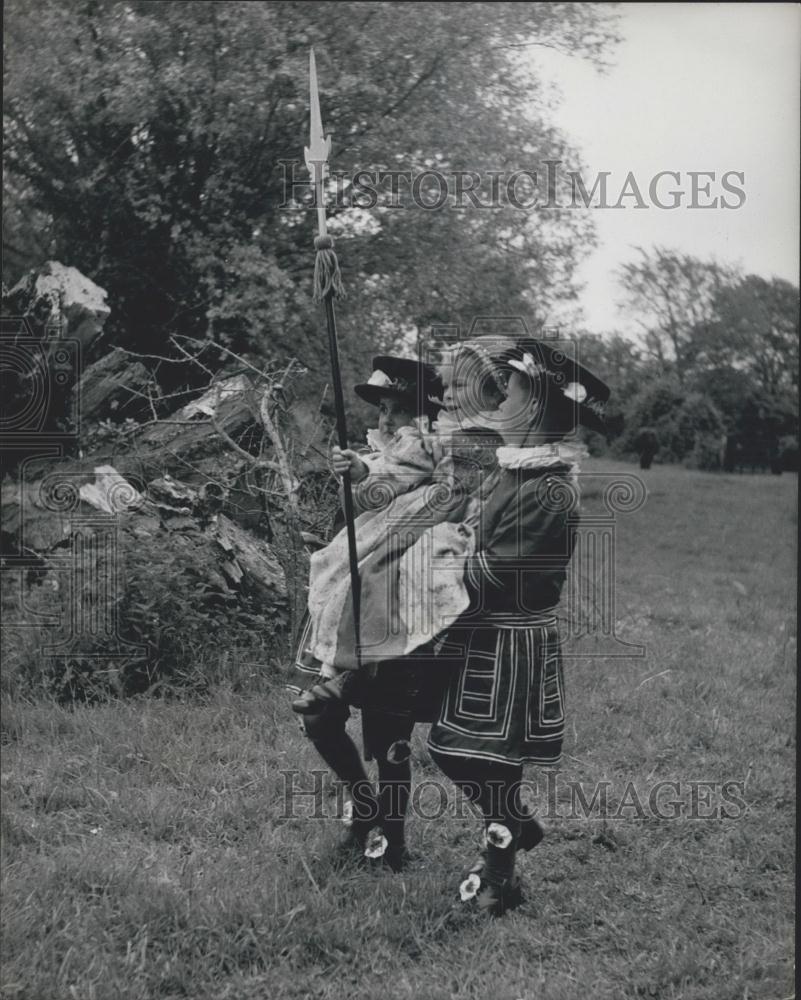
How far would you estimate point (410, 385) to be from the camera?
12.2 ft

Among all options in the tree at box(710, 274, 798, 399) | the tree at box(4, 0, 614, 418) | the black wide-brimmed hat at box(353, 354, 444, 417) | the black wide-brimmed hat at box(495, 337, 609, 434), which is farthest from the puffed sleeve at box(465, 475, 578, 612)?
the tree at box(710, 274, 798, 399)

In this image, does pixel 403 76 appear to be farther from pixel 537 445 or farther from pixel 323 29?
pixel 537 445

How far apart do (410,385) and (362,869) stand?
6.30 ft

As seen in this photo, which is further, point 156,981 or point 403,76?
point 403,76

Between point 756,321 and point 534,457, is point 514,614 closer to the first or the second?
point 534,457

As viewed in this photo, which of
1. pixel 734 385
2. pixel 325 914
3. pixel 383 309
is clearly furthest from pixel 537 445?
pixel 734 385

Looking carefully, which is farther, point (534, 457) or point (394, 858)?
point (394, 858)

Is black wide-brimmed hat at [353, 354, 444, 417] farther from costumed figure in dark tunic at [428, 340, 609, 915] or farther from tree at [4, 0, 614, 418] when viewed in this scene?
tree at [4, 0, 614, 418]

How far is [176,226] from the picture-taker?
852 centimetres

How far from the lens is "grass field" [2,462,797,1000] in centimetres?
315

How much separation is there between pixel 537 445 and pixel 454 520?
420mm

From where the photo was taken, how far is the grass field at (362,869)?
315cm

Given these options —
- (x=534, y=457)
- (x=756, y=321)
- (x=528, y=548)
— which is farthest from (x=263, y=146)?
(x=528, y=548)

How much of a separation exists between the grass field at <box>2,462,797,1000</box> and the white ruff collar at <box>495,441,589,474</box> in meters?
1.64
